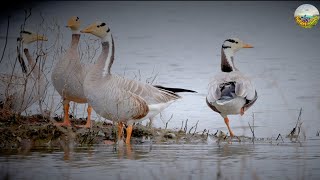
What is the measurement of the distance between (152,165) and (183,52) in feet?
45.0

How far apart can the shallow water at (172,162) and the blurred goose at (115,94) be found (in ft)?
1.60

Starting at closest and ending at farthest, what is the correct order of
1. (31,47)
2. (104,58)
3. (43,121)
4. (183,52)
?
(104,58) → (43,121) → (31,47) → (183,52)

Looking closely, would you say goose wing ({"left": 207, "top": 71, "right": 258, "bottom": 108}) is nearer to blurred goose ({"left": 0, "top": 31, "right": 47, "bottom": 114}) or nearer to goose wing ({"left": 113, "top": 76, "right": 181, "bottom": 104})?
goose wing ({"left": 113, "top": 76, "right": 181, "bottom": 104})

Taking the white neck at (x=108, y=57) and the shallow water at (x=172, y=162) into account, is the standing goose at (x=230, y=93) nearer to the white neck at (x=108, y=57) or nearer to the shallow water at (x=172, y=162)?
the shallow water at (x=172, y=162)

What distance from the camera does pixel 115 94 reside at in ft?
32.5

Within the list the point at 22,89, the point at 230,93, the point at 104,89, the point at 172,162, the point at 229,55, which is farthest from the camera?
the point at 229,55

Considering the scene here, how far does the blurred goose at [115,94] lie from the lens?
988 cm

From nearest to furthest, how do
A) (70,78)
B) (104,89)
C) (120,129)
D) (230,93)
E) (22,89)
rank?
(104,89)
(120,129)
(70,78)
(22,89)
(230,93)

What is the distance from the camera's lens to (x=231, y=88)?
11289 millimetres

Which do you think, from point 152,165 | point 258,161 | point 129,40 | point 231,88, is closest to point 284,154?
point 258,161

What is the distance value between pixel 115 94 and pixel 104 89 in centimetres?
18

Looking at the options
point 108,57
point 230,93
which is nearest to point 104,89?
point 108,57

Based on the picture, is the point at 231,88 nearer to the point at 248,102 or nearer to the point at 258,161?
the point at 248,102

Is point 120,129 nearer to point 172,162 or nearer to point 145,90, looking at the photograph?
point 145,90
